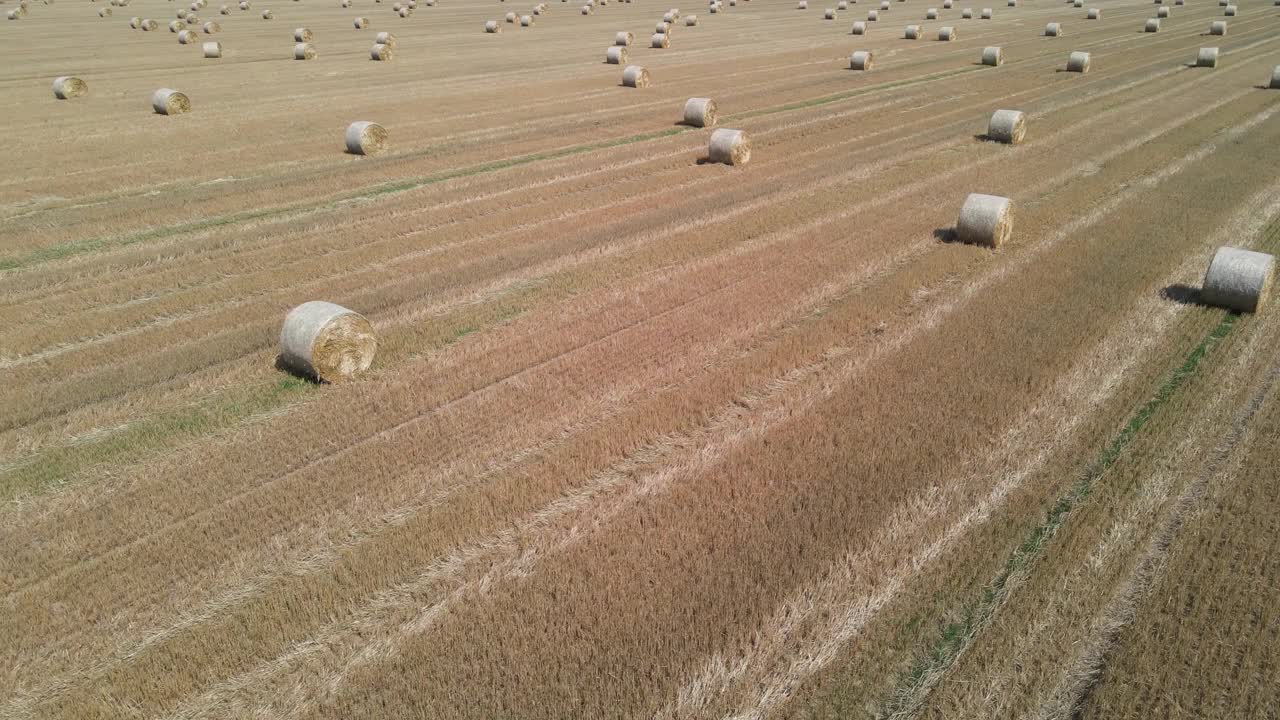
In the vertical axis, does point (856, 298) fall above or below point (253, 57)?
below

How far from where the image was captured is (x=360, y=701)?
16.6ft

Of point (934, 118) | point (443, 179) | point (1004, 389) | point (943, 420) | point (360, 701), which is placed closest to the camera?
point (360, 701)

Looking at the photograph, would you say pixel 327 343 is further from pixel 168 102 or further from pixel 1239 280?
pixel 168 102

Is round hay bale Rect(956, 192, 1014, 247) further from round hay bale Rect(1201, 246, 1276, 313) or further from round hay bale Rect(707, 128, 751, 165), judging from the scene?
round hay bale Rect(707, 128, 751, 165)

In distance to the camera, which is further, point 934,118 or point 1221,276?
point 934,118

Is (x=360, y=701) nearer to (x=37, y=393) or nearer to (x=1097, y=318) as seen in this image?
(x=37, y=393)

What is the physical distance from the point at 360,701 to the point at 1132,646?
17.2 ft

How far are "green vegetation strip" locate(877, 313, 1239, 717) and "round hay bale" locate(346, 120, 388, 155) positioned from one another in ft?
58.8

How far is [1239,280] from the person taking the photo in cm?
1015

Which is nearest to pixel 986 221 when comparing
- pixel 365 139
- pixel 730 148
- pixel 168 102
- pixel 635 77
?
pixel 730 148

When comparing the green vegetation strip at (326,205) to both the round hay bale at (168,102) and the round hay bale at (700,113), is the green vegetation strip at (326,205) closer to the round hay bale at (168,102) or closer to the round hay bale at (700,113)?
the round hay bale at (700,113)

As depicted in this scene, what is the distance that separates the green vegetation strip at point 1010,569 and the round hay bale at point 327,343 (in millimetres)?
6978

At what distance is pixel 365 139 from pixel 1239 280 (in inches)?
718

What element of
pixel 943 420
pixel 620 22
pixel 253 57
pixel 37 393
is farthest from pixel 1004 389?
pixel 620 22
